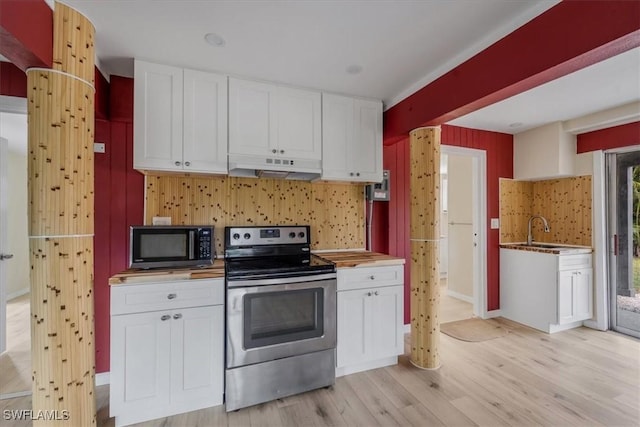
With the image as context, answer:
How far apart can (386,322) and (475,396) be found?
2.60 ft

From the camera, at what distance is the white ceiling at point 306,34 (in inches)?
61.8

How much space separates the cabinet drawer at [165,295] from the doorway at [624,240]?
4.29 meters

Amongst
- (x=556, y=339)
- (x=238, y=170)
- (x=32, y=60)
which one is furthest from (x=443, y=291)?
(x=32, y=60)

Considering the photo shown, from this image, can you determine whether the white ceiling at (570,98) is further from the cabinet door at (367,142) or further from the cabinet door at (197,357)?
the cabinet door at (197,357)

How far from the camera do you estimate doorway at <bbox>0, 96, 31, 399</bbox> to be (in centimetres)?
223

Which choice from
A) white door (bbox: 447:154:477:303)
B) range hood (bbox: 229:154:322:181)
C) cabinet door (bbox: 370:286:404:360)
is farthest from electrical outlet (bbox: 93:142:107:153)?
white door (bbox: 447:154:477:303)

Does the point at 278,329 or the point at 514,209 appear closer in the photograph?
the point at 278,329

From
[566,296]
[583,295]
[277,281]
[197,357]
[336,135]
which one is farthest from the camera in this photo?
[583,295]

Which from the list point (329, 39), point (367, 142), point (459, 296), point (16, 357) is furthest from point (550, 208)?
point (16, 357)

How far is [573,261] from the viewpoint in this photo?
3.25 m

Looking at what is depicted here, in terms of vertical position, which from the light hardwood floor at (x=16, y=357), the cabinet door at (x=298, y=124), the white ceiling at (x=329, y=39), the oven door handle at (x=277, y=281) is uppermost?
the white ceiling at (x=329, y=39)

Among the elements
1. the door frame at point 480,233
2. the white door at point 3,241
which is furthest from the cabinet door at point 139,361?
the door frame at point 480,233

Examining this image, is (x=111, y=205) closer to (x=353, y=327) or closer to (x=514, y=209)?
(x=353, y=327)

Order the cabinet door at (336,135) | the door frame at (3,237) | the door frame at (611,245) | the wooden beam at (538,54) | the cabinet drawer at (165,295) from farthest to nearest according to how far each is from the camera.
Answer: the door frame at (611,245) < the door frame at (3,237) < the cabinet door at (336,135) < the cabinet drawer at (165,295) < the wooden beam at (538,54)
